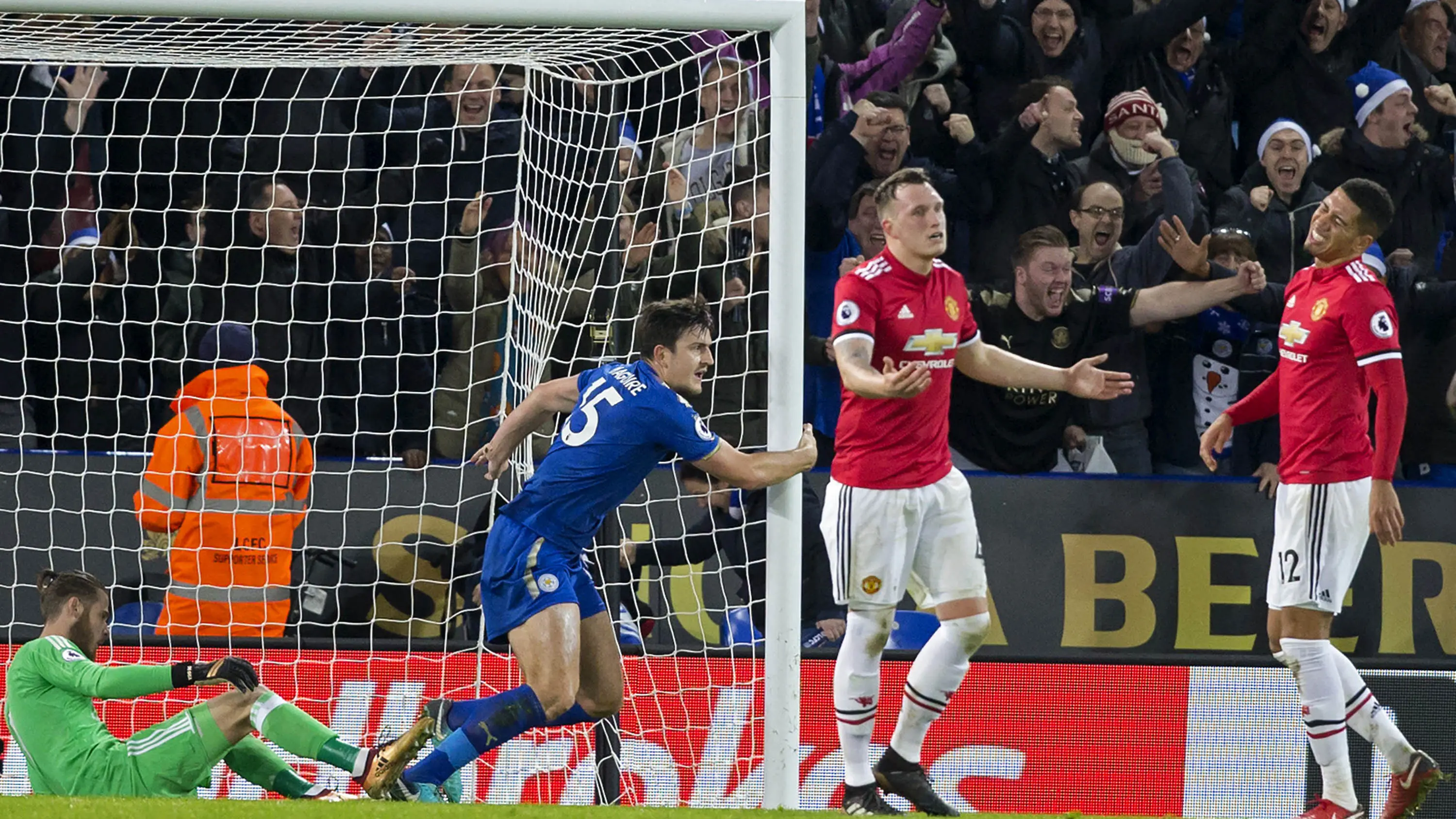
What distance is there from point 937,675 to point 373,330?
271 cm

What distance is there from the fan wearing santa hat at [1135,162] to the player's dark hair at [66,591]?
396 cm

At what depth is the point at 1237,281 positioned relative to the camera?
607cm

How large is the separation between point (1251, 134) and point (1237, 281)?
3.01 feet

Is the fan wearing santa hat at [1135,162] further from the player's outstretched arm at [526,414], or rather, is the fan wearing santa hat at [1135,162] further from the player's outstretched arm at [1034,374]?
the player's outstretched arm at [526,414]

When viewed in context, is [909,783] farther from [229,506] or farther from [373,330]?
[373,330]

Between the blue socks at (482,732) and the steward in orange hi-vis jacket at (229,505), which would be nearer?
the blue socks at (482,732)

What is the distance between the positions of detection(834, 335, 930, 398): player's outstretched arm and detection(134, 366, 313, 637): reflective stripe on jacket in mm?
1901

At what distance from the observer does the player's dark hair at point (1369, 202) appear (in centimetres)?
493

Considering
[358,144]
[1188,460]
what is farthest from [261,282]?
[1188,460]

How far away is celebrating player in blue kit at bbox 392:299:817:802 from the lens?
4.27 meters

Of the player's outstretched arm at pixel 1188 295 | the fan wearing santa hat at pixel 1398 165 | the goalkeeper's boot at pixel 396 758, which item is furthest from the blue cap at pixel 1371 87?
the goalkeeper's boot at pixel 396 758

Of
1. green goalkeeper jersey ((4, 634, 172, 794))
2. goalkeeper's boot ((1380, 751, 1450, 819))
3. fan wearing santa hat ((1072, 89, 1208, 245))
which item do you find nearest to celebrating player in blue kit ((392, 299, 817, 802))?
green goalkeeper jersey ((4, 634, 172, 794))

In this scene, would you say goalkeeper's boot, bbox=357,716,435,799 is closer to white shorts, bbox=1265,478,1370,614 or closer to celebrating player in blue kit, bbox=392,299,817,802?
celebrating player in blue kit, bbox=392,299,817,802

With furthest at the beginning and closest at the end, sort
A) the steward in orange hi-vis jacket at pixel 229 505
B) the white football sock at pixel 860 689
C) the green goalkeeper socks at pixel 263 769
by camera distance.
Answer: the steward in orange hi-vis jacket at pixel 229 505 < the green goalkeeper socks at pixel 263 769 < the white football sock at pixel 860 689
